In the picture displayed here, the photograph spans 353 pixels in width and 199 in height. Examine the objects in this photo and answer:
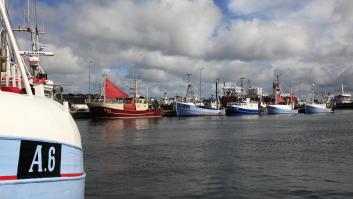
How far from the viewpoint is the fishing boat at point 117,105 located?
128 meters

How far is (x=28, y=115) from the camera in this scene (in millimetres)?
9477

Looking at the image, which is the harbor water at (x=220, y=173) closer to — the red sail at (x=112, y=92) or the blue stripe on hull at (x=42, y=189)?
the blue stripe on hull at (x=42, y=189)

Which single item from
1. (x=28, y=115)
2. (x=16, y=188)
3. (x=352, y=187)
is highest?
(x=28, y=115)

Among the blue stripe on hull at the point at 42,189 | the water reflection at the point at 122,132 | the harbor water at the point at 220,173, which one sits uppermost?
the blue stripe on hull at the point at 42,189

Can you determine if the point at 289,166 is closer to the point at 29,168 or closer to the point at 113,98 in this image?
the point at 29,168

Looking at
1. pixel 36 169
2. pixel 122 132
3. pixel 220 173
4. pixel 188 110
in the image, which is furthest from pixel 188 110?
pixel 36 169

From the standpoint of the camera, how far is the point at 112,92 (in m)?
136

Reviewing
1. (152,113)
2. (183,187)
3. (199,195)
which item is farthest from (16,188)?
(152,113)

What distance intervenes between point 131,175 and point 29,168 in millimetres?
18537

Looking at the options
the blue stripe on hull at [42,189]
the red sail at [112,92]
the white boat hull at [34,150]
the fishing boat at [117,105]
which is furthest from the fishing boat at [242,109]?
the white boat hull at [34,150]

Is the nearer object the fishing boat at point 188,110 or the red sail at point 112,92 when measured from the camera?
the red sail at point 112,92

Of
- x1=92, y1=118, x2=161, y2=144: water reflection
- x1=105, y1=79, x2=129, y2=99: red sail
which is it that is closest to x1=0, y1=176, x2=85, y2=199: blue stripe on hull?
x1=92, y1=118, x2=161, y2=144: water reflection

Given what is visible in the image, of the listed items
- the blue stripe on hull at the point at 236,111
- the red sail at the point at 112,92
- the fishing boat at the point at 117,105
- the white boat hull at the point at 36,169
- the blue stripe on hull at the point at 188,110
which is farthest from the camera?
the blue stripe on hull at the point at 236,111

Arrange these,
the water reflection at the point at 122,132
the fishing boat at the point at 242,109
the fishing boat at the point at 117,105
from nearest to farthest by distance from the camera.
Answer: the water reflection at the point at 122,132 < the fishing boat at the point at 117,105 < the fishing boat at the point at 242,109
